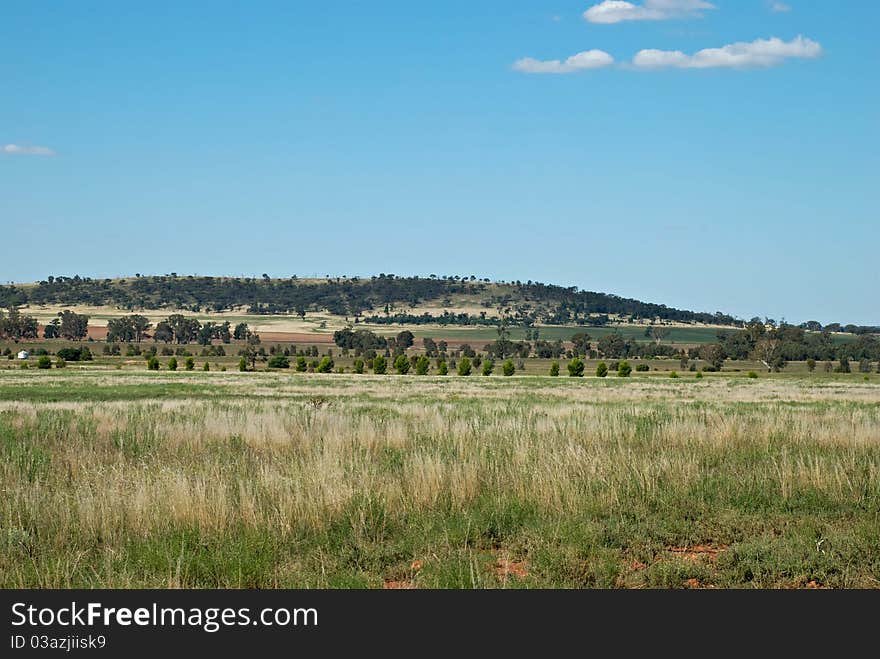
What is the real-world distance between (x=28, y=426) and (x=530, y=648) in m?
15.4

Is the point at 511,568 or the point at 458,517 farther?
the point at 458,517

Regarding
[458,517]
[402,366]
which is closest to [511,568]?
[458,517]

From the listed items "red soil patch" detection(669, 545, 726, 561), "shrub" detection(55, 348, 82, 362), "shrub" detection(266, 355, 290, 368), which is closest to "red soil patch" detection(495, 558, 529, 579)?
"red soil patch" detection(669, 545, 726, 561)

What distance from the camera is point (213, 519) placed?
864 cm

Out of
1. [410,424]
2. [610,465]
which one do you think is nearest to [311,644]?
[610,465]

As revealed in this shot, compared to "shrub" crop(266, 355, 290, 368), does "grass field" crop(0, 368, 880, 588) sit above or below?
above

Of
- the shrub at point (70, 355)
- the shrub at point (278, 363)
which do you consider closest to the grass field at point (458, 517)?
the shrub at point (278, 363)

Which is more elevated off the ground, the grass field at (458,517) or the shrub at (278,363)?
the grass field at (458,517)

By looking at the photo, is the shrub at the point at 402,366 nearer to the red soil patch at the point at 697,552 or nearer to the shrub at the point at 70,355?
the shrub at the point at 70,355

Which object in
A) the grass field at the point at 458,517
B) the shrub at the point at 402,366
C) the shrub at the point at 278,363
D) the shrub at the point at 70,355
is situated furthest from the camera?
the shrub at the point at 70,355

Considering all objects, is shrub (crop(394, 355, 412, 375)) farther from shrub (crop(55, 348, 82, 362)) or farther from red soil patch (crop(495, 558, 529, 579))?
red soil patch (crop(495, 558, 529, 579))

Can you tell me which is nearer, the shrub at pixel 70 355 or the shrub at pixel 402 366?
the shrub at pixel 402 366

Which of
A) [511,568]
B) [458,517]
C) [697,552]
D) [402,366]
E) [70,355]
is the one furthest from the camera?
[70,355]

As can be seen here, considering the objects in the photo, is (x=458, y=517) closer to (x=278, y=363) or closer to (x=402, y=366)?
(x=402, y=366)
